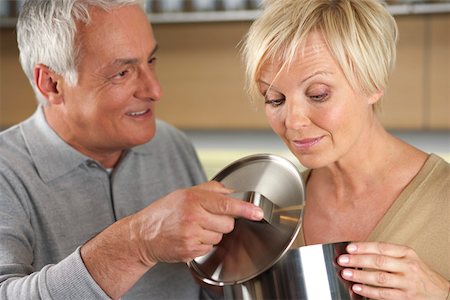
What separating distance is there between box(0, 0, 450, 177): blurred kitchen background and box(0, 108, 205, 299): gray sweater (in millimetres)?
942

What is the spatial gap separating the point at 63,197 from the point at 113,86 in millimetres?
270

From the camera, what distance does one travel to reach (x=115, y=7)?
1.58 metres

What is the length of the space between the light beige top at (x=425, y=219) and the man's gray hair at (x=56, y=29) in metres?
0.74

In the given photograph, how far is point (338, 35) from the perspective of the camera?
127 cm

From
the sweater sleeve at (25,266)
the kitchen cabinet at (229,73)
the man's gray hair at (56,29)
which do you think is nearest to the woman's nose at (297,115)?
the sweater sleeve at (25,266)

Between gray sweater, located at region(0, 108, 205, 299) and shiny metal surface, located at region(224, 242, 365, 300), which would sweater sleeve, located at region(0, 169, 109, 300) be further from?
shiny metal surface, located at region(224, 242, 365, 300)

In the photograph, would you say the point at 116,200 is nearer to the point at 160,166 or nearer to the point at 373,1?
the point at 160,166

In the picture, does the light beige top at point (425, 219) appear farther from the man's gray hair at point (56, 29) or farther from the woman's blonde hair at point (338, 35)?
the man's gray hair at point (56, 29)

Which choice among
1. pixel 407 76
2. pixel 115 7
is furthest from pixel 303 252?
pixel 407 76

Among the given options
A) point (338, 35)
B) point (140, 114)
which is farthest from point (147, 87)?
point (338, 35)

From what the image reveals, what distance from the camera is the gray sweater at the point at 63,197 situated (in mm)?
1455

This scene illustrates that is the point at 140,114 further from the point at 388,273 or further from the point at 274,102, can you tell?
the point at 388,273

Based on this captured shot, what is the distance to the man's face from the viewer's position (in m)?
1.57

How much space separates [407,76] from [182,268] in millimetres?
1446
